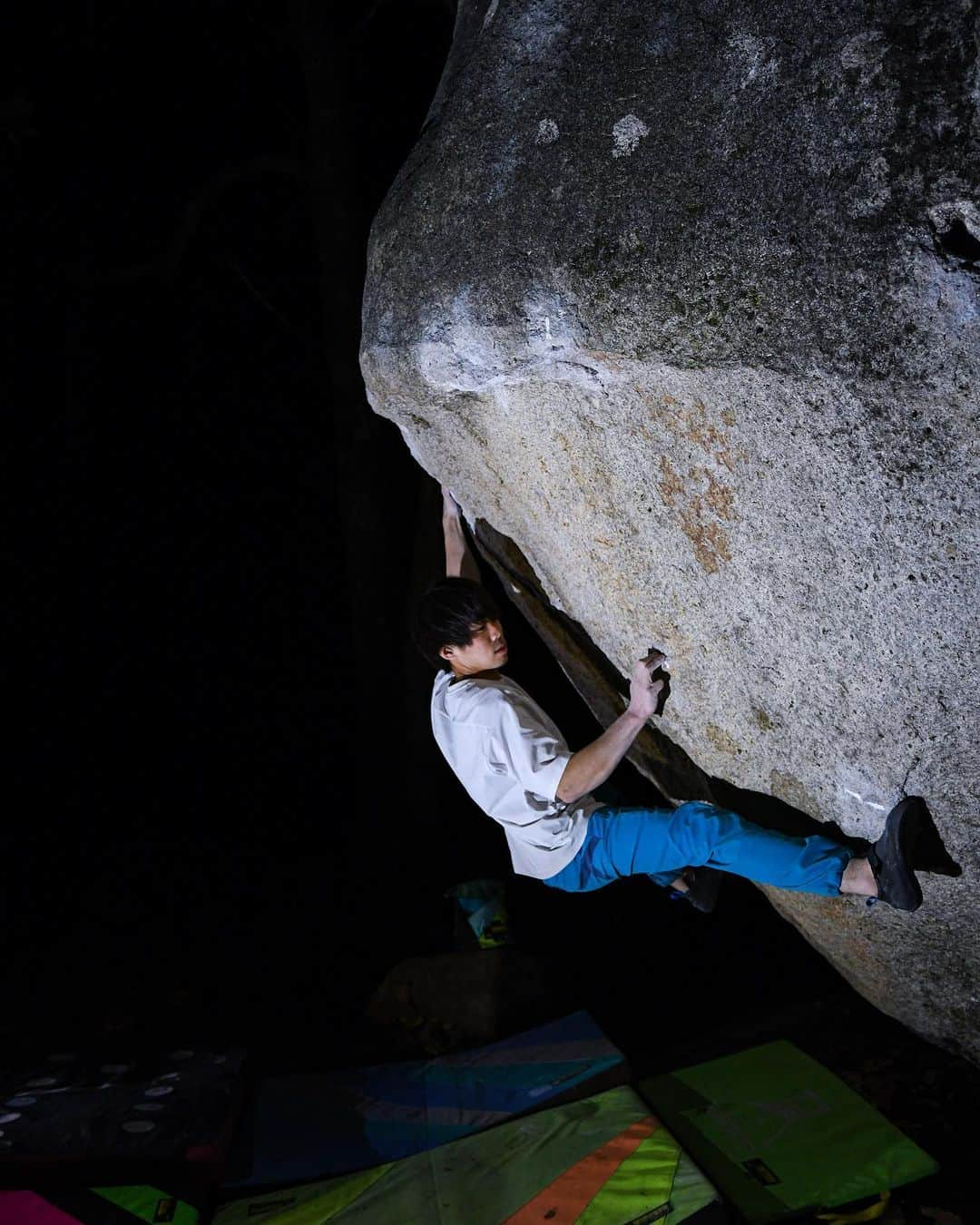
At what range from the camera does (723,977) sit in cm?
529

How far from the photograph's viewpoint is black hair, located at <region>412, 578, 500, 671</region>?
3.69m

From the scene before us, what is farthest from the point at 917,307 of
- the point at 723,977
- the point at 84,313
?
the point at 84,313

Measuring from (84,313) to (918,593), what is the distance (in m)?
6.33

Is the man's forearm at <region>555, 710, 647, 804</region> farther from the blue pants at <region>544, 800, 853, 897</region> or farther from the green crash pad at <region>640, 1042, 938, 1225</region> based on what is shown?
the green crash pad at <region>640, 1042, 938, 1225</region>

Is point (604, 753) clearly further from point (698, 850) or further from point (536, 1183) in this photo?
point (536, 1183)

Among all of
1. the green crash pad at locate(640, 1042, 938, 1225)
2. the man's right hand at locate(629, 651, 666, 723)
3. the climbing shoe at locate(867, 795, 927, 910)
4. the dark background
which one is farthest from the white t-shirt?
the dark background

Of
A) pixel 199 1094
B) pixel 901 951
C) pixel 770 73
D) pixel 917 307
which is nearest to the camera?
pixel 917 307

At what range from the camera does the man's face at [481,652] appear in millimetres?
3736

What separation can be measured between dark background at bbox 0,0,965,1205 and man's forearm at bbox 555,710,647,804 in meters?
2.18

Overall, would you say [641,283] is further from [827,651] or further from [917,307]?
[827,651]

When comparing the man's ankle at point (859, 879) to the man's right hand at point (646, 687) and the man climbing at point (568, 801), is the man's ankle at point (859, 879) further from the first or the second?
the man's right hand at point (646, 687)

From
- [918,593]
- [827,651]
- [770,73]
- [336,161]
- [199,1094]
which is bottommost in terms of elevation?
[199,1094]

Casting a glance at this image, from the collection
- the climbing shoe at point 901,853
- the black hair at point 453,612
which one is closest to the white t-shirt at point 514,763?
the black hair at point 453,612

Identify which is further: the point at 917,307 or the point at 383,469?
the point at 383,469
